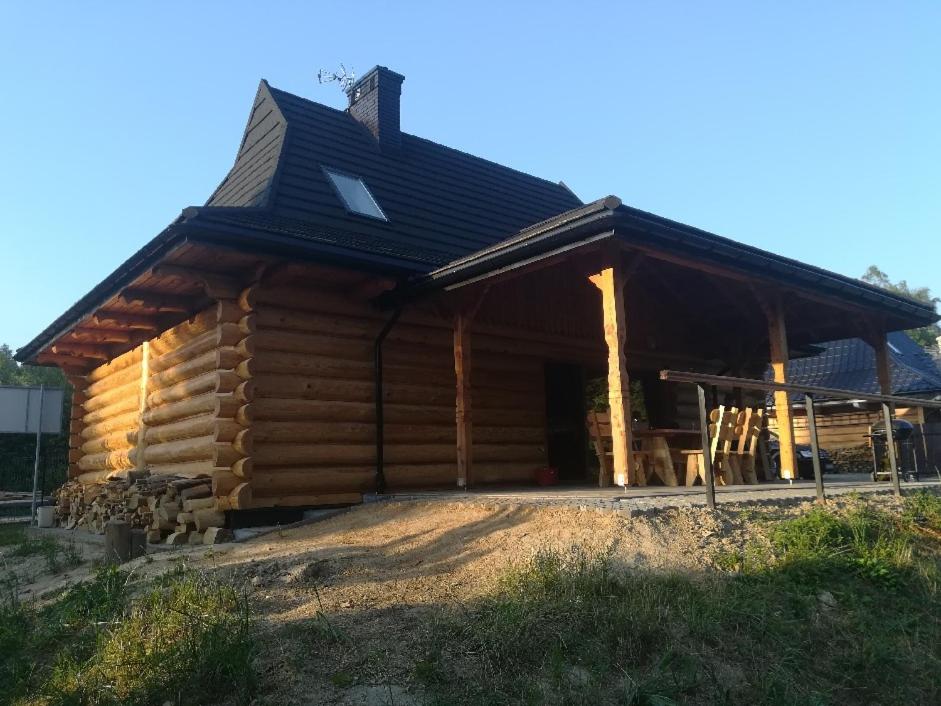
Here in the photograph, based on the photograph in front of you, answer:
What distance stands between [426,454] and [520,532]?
4.37m

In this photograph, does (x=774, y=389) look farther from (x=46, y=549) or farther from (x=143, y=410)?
(x=143, y=410)

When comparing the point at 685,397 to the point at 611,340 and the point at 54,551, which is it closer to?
the point at 611,340

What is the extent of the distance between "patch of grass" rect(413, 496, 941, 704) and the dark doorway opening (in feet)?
22.6

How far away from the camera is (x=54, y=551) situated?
8.78 m

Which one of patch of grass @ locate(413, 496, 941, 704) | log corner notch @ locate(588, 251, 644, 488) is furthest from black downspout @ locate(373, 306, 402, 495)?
patch of grass @ locate(413, 496, 941, 704)

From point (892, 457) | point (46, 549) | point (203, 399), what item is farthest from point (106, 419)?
point (892, 457)

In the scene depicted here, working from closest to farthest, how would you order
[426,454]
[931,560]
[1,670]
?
1. [1,670]
2. [931,560]
3. [426,454]

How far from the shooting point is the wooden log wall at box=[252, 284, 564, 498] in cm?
885

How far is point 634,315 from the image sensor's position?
12734mm

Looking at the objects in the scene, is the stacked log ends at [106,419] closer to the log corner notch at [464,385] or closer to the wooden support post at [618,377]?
the log corner notch at [464,385]

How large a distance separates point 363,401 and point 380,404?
0.23m

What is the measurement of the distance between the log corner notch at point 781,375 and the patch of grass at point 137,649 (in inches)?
268

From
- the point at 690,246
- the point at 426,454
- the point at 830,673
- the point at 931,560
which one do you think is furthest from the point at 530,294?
the point at 830,673

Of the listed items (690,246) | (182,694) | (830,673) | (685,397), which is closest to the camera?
(182,694)
